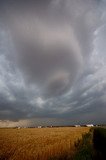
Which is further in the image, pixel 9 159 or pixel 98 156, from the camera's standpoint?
pixel 98 156

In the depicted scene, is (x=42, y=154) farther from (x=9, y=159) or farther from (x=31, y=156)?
(x=9, y=159)

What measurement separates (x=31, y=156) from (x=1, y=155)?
2.01 meters

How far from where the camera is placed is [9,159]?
15.5 m

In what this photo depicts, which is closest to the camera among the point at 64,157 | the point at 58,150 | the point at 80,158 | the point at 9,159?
the point at 9,159

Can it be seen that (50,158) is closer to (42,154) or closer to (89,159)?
(42,154)

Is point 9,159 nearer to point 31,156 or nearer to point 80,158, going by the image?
point 31,156

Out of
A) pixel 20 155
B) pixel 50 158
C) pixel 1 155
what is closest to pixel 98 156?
pixel 50 158

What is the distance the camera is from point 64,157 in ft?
57.8

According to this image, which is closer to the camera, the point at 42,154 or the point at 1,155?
the point at 1,155

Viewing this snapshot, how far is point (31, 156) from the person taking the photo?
1722cm

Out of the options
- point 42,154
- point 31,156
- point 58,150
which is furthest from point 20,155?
point 58,150

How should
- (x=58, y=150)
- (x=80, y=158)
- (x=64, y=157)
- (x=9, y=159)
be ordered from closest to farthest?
(x=9, y=159) → (x=80, y=158) → (x=64, y=157) → (x=58, y=150)

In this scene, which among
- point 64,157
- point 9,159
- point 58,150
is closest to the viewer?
point 9,159

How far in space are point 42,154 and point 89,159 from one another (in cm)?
369
